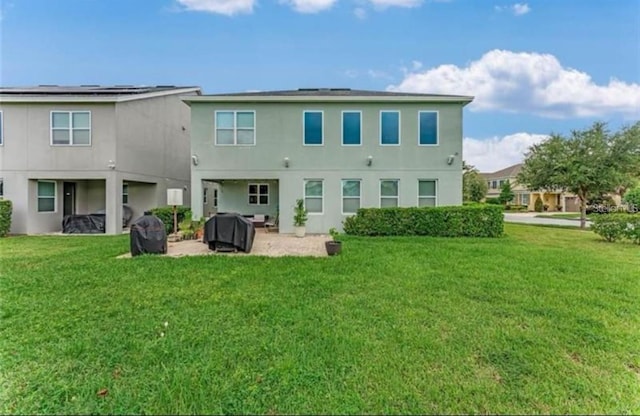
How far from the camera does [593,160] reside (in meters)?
17.7

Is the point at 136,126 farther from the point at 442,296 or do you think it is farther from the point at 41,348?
the point at 442,296

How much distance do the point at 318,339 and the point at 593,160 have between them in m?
20.3

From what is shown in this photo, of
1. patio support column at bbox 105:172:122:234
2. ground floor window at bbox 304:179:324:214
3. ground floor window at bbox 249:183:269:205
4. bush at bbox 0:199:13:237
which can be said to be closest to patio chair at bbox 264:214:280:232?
ground floor window at bbox 249:183:269:205

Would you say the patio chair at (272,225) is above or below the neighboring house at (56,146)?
below

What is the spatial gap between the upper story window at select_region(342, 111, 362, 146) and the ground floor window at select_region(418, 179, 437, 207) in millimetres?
3150

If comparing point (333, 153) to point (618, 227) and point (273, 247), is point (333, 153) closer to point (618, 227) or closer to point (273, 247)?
point (273, 247)

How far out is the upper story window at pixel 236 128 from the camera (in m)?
13.8

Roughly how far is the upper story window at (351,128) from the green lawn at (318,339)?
24.9ft

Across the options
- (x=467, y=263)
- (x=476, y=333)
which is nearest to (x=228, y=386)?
(x=476, y=333)

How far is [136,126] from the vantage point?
15.0 meters

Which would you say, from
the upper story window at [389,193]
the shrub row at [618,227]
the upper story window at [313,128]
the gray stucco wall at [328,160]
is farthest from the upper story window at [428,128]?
the shrub row at [618,227]

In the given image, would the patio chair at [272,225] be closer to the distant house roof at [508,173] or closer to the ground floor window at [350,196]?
the ground floor window at [350,196]

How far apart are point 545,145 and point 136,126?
2181 centimetres

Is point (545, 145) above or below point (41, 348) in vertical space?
above
